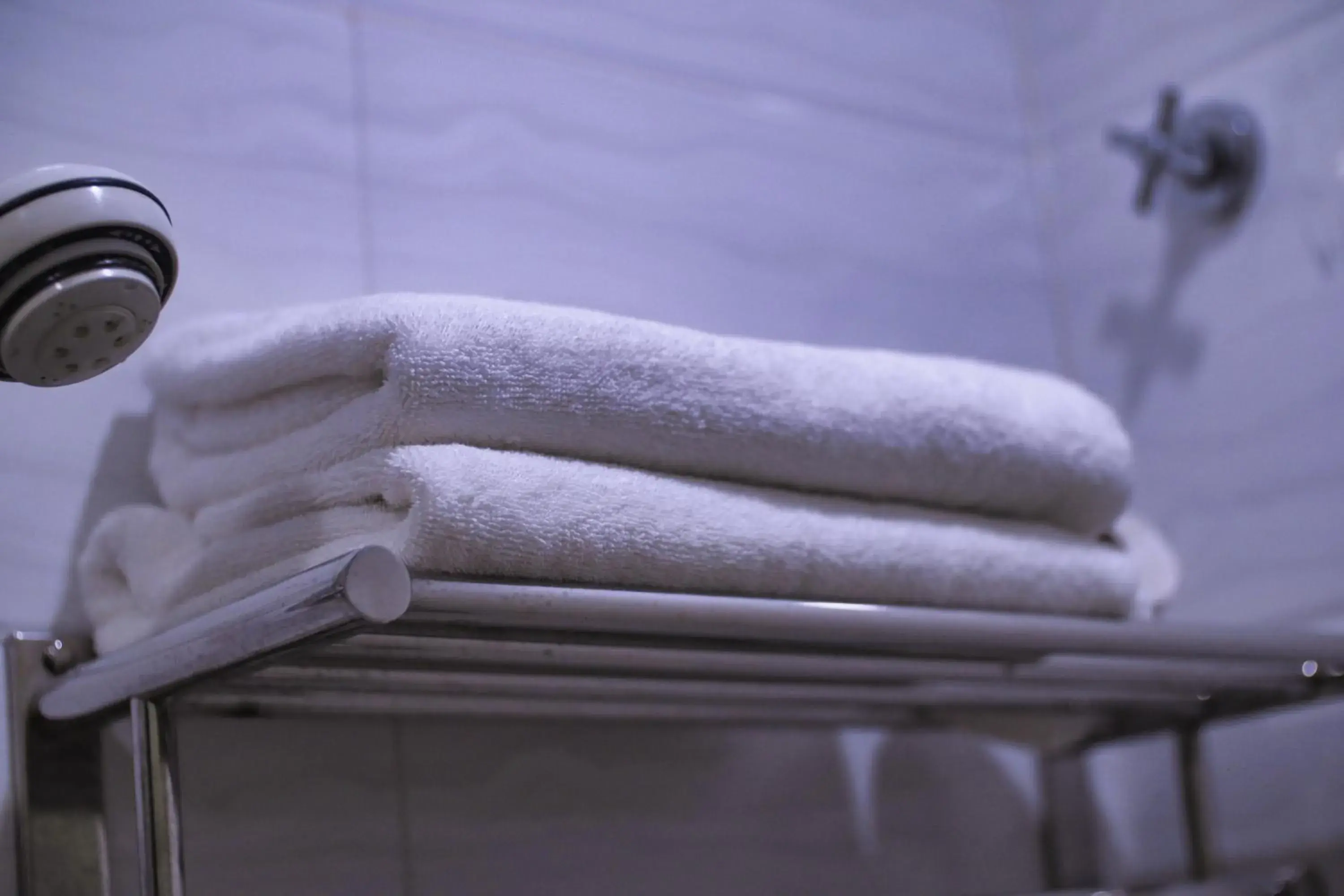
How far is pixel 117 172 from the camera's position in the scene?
0.53m

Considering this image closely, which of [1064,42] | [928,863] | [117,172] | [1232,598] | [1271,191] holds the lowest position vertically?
[928,863]

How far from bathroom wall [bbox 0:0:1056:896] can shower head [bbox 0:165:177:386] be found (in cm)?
20

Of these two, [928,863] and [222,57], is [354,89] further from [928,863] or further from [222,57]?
[928,863]

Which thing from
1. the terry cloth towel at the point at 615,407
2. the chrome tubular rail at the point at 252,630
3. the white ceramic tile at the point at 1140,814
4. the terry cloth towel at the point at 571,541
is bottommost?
the white ceramic tile at the point at 1140,814

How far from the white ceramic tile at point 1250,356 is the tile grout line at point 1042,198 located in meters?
0.02

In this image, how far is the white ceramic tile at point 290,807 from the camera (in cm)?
70

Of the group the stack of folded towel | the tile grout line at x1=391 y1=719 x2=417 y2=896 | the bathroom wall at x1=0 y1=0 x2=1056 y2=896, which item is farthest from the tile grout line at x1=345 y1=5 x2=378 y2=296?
the tile grout line at x1=391 y1=719 x2=417 y2=896

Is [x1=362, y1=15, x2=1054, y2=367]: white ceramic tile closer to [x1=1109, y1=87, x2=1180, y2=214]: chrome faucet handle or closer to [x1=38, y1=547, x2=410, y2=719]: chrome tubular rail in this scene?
[x1=1109, y1=87, x2=1180, y2=214]: chrome faucet handle

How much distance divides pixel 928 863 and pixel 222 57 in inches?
25.4

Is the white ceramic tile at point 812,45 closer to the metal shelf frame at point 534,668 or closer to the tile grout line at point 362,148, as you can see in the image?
the tile grout line at point 362,148

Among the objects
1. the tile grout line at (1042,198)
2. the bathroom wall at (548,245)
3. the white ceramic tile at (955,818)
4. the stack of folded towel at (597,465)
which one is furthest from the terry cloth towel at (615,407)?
the tile grout line at (1042,198)

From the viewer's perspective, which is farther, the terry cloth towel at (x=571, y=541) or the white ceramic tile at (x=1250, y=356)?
the white ceramic tile at (x=1250, y=356)

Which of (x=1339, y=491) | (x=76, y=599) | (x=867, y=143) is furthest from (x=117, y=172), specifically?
(x=1339, y=491)

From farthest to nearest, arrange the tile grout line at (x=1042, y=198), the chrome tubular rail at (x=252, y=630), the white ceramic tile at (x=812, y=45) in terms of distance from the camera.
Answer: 1. the tile grout line at (x=1042, y=198)
2. the white ceramic tile at (x=812, y=45)
3. the chrome tubular rail at (x=252, y=630)
